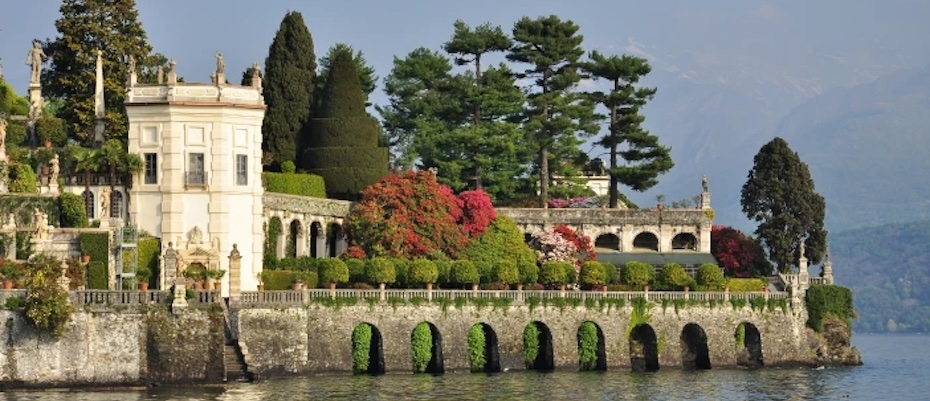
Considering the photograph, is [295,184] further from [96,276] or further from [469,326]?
[96,276]

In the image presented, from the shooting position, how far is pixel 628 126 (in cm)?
11219

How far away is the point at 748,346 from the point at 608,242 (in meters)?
15.2

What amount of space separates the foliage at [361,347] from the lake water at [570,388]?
194 centimetres

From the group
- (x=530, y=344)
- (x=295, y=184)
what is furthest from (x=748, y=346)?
(x=295, y=184)

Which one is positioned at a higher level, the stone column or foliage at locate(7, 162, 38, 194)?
foliage at locate(7, 162, 38, 194)

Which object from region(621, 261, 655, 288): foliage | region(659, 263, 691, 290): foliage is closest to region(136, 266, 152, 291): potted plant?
region(621, 261, 655, 288): foliage

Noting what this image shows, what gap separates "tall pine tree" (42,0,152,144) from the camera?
316 feet

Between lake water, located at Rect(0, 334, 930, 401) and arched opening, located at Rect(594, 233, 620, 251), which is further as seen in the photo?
arched opening, located at Rect(594, 233, 620, 251)

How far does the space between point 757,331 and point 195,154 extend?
2717 centimetres

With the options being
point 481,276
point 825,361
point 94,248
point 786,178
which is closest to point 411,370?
point 481,276

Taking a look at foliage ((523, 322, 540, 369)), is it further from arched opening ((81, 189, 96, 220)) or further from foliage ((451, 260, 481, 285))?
arched opening ((81, 189, 96, 220))

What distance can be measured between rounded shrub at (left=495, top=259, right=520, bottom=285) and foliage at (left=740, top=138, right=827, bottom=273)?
17694mm

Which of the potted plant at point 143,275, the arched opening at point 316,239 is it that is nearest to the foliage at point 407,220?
the arched opening at point 316,239

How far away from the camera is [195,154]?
88.5 metres
